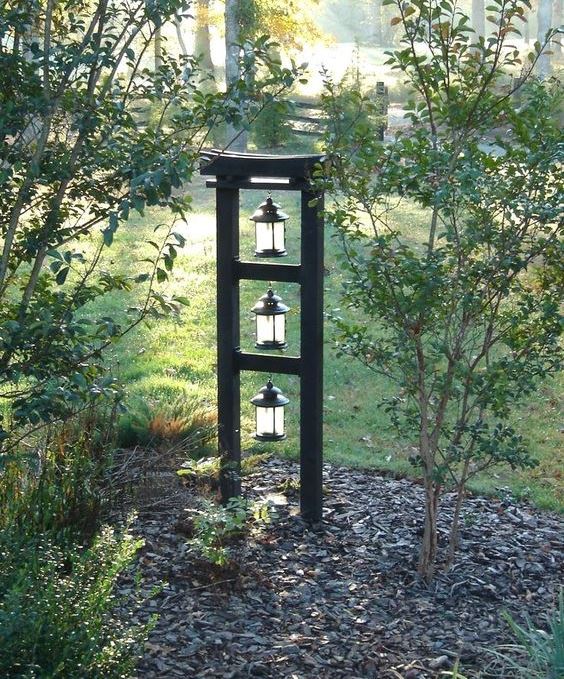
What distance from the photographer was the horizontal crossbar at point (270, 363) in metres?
5.10

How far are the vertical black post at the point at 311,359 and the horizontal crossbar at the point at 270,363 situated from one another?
6cm

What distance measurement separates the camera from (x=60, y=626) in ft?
10.3

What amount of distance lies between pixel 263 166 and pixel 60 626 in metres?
2.62

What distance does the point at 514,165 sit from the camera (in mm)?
4398

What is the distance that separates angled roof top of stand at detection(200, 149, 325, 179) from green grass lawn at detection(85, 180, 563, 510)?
65 cm

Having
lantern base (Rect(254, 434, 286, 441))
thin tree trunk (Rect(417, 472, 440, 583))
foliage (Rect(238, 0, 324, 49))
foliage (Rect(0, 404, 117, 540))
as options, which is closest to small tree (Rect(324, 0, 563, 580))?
thin tree trunk (Rect(417, 472, 440, 583))

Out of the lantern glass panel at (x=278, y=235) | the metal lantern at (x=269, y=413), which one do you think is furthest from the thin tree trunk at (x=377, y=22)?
the metal lantern at (x=269, y=413)

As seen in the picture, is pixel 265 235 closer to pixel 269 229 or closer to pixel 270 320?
pixel 269 229

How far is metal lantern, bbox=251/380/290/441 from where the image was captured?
525 centimetres

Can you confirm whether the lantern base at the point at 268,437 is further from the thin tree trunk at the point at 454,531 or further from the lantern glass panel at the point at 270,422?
the thin tree trunk at the point at 454,531

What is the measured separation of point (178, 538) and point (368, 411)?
2916mm

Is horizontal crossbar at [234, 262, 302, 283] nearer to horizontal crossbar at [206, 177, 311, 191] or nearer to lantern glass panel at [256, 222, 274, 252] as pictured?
lantern glass panel at [256, 222, 274, 252]

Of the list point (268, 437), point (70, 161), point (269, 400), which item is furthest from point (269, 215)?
point (70, 161)

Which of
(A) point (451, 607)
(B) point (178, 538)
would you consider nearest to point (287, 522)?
(B) point (178, 538)
